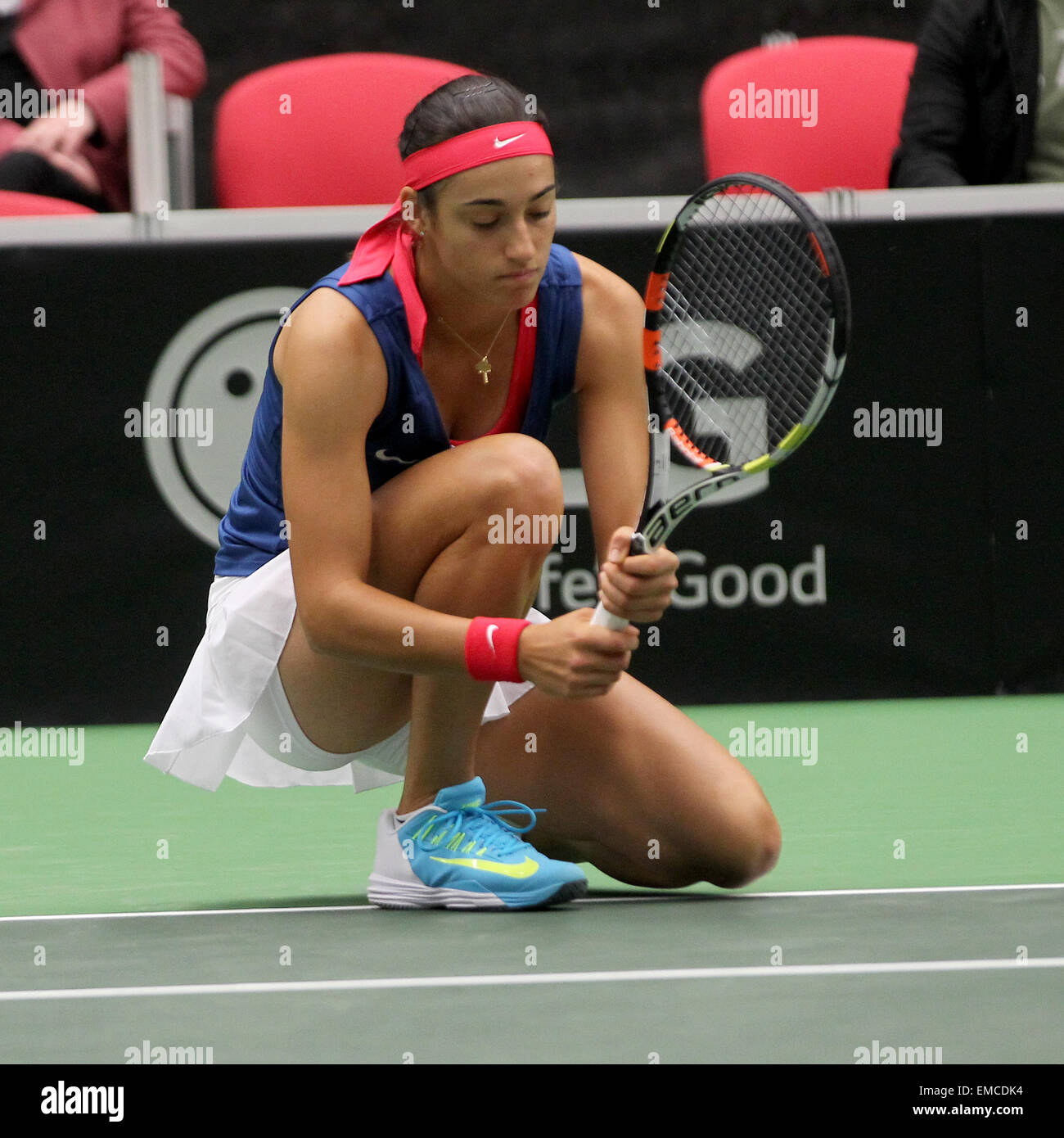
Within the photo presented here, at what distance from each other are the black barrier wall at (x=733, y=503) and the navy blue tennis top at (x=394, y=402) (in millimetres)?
1529

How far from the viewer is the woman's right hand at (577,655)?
83.3 inches

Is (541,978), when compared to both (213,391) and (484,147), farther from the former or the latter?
(213,391)

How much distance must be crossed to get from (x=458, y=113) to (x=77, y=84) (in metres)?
2.64

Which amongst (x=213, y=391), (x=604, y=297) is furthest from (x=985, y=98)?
(x=604, y=297)

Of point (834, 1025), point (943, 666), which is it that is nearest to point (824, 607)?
point (943, 666)

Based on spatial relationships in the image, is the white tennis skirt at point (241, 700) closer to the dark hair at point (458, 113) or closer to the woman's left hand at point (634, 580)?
the woman's left hand at point (634, 580)

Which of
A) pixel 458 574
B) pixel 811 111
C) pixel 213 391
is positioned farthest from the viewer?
pixel 811 111

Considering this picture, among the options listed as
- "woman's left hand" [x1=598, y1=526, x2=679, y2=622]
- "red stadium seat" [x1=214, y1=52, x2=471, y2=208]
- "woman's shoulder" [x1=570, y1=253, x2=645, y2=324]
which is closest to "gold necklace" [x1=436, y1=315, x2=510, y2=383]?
"woman's shoulder" [x1=570, y1=253, x2=645, y2=324]

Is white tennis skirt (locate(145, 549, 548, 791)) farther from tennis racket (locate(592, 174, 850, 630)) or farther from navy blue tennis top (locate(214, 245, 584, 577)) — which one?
tennis racket (locate(592, 174, 850, 630))

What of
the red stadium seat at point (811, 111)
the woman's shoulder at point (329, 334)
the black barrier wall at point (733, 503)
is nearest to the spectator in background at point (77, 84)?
the black barrier wall at point (733, 503)

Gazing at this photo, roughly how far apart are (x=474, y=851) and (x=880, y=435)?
2.11 metres

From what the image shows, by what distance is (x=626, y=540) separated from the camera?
2088 millimetres

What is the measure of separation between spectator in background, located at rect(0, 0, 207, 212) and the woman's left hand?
2.76 m

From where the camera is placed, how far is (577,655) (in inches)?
83.4
